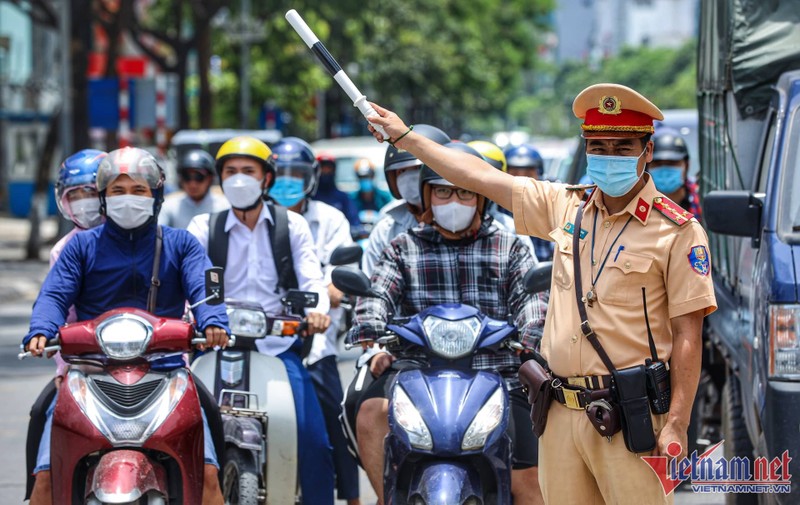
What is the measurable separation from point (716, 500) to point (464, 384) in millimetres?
3044

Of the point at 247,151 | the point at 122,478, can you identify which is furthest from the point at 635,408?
the point at 247,151

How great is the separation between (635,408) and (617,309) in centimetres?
29

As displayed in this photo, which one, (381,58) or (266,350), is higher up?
(381,58)

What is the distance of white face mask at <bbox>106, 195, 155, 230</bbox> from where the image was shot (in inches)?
207

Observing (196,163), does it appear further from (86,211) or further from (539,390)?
(539,390)

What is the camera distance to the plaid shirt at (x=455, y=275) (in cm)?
548

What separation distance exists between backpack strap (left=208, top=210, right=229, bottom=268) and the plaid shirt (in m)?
0.96

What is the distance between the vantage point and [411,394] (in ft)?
16.2

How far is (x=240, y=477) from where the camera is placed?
5680mm

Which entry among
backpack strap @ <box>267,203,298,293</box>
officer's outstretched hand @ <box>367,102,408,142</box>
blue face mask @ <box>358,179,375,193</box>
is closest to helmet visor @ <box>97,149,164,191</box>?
backpack strap @ <box>267,203,298,293</box>

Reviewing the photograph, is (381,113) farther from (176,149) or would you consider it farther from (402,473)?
(176,149)

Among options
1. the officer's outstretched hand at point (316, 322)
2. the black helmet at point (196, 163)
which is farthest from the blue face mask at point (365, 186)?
the officer's outstretched hand at point (316, 322)

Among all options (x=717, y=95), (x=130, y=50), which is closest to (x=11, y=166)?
(x=130, y=50)

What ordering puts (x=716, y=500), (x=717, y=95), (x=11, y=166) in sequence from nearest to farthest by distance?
(x=716, y=500), (x=717, y=95), (x=11, y=166)
